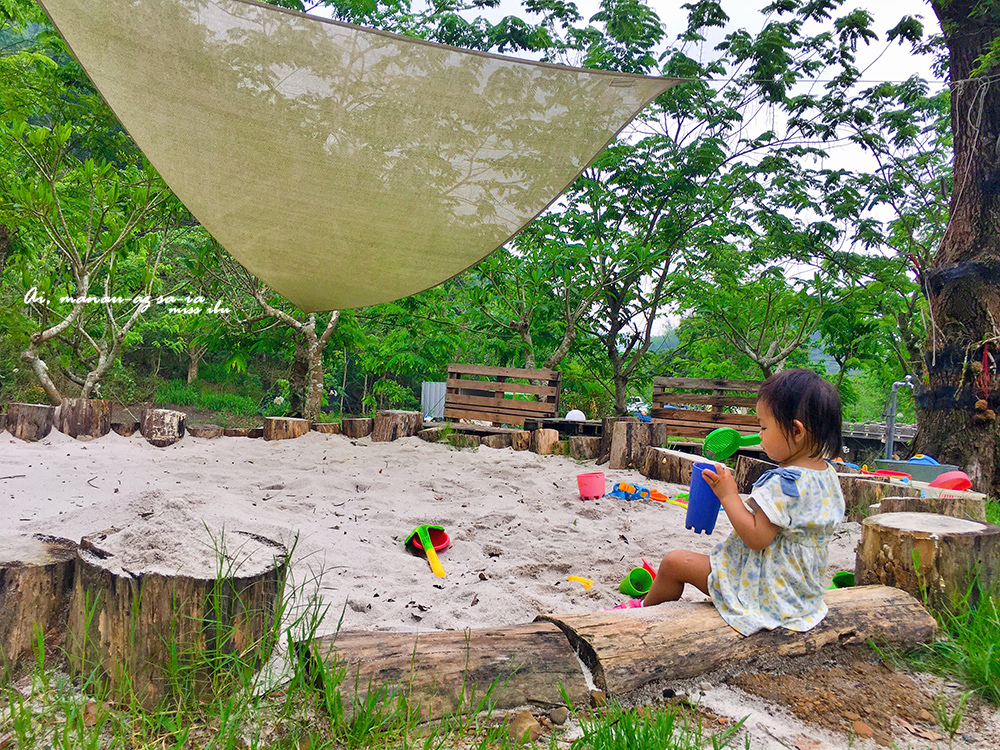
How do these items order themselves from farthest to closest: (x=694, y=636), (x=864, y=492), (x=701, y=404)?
(x=701, y=404), (x=864, y=492), (x=694, y=636)

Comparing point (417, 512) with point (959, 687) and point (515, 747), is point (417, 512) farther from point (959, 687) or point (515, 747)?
point (959, 687)

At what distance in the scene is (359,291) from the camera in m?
3.26

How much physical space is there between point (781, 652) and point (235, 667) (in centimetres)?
120

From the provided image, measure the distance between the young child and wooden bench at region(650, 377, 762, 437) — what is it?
4.72 m

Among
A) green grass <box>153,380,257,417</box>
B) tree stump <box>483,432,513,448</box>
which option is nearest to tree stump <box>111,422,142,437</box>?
tree stump <box>483,432,513,448</box>

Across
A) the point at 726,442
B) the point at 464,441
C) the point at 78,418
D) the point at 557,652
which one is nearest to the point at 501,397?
the point at 464,441

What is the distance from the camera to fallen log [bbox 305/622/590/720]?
116 centimetres

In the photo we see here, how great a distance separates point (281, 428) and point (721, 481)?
3.92 m

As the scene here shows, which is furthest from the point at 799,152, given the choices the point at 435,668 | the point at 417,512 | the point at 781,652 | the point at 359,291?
the point at 435,668

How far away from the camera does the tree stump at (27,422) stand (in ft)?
13.0

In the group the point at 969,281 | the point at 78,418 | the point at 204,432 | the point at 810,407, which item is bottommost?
the point at 204,432

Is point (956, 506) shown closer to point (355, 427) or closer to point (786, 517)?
point (786, 517)

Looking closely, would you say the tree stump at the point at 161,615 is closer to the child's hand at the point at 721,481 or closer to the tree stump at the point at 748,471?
the child's hand at the point at 721,481

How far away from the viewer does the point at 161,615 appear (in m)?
1.14
